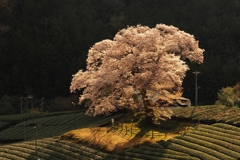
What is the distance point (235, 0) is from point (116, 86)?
356 feet

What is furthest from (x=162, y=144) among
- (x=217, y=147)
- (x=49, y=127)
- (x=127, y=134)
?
(x=49, y=127)

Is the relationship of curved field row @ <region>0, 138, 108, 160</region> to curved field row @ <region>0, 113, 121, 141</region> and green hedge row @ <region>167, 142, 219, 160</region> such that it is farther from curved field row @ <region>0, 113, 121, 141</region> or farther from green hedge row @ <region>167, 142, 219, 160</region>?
curved field row @ <region>0, 113, 121, 141</region>

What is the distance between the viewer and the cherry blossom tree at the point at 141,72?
4316cm

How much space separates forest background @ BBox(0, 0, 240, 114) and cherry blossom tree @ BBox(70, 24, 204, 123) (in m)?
62.4

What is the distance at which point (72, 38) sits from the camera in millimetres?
135875

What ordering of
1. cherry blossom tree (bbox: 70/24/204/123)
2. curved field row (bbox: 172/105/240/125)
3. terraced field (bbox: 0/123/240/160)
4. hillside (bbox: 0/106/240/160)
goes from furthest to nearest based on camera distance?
1. curved field row (bbox: 172/105/240/125)
2. cherry blossom tree (bbox: 70/24/204/123)
3. hillside (bbox: 0/106/240/160)
4. terraced field (bbox: 0/123/240/160)

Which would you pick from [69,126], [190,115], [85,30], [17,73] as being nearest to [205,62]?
[85,30]

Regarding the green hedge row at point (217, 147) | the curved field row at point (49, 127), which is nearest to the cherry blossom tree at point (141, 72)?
the green hedge row at point (217, 147)

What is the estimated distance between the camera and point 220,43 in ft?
419

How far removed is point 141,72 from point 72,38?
9391cm

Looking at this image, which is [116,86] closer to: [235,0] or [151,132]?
[151,132]

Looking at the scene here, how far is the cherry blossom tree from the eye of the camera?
43156 millimetres

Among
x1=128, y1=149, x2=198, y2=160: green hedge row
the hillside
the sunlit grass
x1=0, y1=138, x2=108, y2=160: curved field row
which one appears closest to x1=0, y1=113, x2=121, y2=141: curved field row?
the sunlit grass

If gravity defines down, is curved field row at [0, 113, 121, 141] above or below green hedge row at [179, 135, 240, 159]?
above
